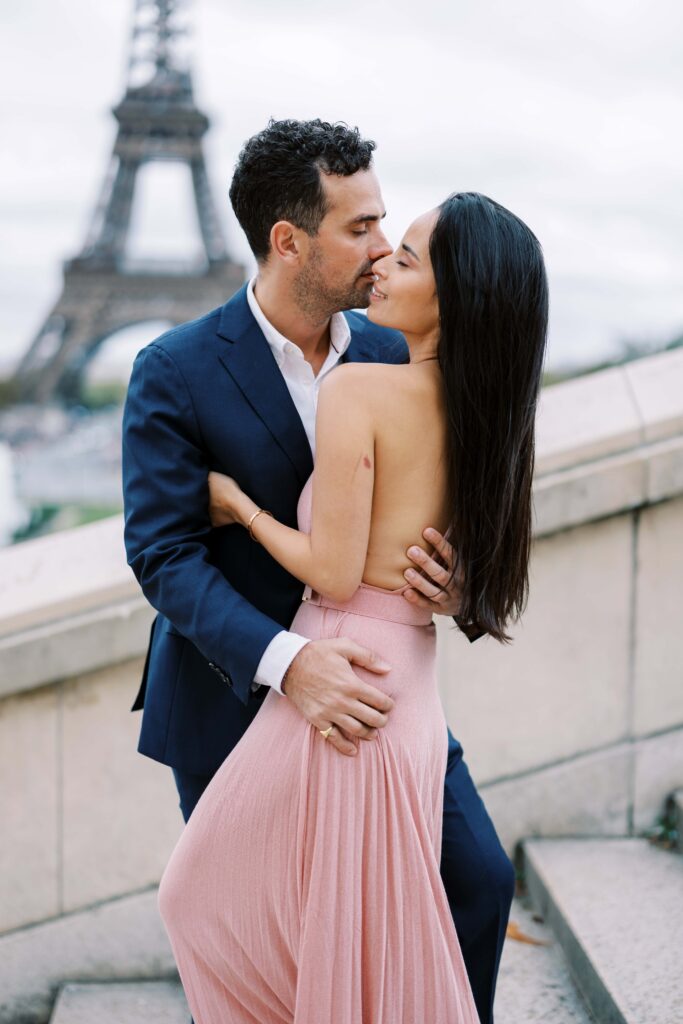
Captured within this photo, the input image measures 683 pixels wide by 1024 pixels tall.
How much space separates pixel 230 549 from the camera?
2.02 metres

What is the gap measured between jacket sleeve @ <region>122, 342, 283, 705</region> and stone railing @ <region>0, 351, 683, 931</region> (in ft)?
2.64

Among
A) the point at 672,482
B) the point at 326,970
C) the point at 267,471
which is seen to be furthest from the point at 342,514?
the point at 672,482

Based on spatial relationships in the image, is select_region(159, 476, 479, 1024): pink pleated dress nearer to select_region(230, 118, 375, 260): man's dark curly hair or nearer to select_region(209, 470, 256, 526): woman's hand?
select_region(209, 470, 256, 526): woman's hand

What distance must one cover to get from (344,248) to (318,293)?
0.33 ft

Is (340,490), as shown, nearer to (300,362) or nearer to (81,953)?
(300,362)

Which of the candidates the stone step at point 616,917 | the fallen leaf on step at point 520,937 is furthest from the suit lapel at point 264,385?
the fallen leaf on step at point 520,937

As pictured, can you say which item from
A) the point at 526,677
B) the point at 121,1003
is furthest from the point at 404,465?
the point at 121,1003

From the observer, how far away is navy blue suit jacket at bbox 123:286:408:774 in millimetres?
1872

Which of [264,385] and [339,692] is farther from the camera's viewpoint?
[264,385]

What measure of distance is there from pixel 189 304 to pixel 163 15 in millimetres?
7966

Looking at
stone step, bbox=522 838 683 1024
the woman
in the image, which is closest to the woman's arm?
the woman

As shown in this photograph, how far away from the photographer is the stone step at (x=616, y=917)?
2.34 m

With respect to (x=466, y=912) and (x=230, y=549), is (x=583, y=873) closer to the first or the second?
(x=466, y=912)

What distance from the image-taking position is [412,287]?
1790 mm
